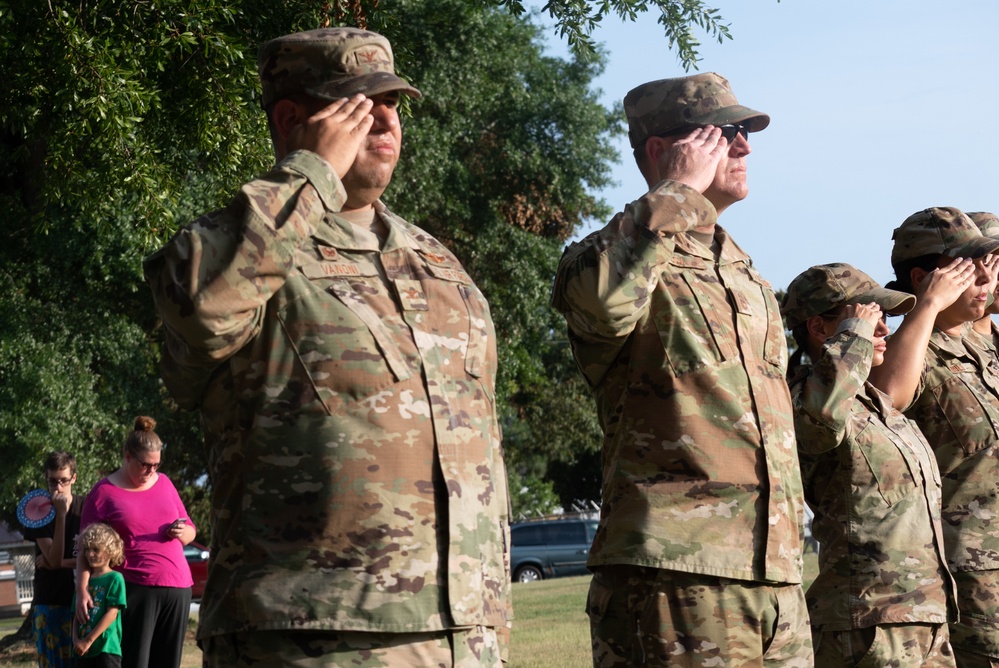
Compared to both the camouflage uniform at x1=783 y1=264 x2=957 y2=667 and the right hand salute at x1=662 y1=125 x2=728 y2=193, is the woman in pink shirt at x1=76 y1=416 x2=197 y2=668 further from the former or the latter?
the right hand salute at x1=662 y1=125 x2=728 y2=193

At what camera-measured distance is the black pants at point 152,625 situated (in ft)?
27.6

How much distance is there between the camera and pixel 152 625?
846 cm

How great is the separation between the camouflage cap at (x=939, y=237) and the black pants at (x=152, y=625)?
5.18 metres

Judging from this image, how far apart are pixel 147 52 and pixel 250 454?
6.61 meters

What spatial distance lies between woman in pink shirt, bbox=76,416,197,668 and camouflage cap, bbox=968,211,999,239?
16.7ft

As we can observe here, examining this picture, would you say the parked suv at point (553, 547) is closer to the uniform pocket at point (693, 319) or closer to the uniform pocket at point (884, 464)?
the uniform pocket at point (884, 464)

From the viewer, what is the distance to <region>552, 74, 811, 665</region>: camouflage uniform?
372 centimetres

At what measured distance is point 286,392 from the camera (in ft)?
9.84

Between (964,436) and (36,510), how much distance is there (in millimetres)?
6390

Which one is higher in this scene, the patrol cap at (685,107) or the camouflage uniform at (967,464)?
the patrol cap at (685,107)

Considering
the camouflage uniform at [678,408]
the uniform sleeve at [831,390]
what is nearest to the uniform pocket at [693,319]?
the camouflage uniform at [678,408]

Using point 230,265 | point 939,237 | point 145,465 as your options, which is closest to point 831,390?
point 939,237

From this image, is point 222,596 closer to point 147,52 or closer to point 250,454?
point 250,454


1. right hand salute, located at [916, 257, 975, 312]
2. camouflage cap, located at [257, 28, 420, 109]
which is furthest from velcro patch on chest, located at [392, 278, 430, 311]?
right hand salute, located at [916, 257, 975, 312]
